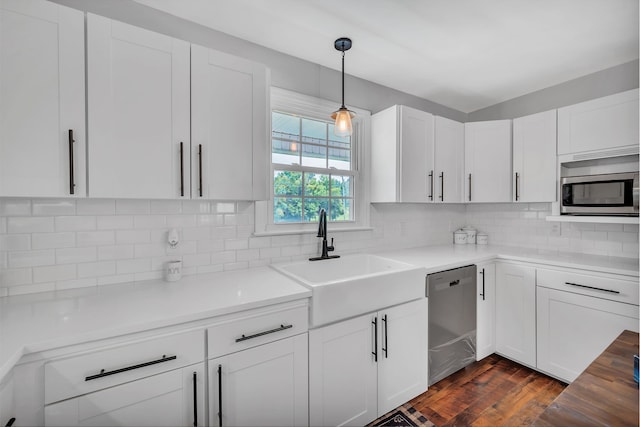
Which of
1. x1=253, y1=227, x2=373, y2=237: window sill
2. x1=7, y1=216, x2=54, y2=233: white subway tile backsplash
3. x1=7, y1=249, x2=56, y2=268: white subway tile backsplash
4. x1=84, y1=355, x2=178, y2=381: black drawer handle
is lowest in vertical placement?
x1=84, y1=355, x2=178, y2=381: black drawer handle

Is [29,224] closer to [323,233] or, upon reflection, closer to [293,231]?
[293,231]

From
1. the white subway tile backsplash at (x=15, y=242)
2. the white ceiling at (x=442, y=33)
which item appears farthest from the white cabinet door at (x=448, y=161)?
the white subway tile backsplash at (x=15, y=242)

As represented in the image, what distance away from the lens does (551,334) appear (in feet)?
7.31

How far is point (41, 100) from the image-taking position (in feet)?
3.92

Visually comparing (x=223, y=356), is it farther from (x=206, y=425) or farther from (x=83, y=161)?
(x=83, y=161)

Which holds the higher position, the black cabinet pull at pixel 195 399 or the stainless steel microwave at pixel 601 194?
the stainless steel microwave at pixel 601 194

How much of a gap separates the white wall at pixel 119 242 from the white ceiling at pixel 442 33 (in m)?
1.20

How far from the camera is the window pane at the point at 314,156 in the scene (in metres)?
2.37

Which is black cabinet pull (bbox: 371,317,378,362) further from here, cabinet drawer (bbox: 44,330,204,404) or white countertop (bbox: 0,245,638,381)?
cabinet drawer (bbox: 44,330,204,404)

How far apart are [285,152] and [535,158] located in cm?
227

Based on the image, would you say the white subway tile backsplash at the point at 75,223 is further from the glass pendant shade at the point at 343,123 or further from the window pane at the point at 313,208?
the glass pendant shade at the point at 343,123

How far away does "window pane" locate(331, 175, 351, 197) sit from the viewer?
8.30 ft

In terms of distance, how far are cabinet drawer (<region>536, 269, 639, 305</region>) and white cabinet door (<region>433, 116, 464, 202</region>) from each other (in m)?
0.97

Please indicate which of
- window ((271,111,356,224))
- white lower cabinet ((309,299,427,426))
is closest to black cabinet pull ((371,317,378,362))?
white lower cabinet ((309,299,427,426))
